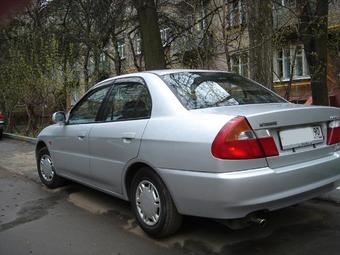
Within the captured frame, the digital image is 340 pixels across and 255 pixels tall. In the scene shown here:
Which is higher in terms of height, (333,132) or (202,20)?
(202,20)

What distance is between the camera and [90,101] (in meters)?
6.27

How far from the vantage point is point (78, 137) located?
6121mm

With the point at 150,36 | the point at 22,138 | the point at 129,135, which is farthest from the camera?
the point at 22,138

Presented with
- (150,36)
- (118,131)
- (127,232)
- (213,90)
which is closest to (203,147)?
(213,90)

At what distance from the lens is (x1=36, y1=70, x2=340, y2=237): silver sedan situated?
407 cm

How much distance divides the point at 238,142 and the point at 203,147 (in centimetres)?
28

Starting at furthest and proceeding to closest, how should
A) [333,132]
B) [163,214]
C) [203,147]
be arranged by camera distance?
[333,132] → [163,214] → [203,147]

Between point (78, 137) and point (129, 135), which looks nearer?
point (129, 135)

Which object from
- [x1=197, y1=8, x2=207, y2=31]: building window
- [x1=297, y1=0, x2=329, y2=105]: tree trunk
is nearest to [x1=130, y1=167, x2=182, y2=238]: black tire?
[x1=297, y1=0, x2=329, y2=105]: tree trunk

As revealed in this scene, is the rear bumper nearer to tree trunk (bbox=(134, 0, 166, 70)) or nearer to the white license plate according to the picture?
the white license plate

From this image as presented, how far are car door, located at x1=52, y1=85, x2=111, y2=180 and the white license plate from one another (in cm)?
236

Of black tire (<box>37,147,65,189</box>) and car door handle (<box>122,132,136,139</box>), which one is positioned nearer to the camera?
car door handle (<box>122,132,136,139</box>)

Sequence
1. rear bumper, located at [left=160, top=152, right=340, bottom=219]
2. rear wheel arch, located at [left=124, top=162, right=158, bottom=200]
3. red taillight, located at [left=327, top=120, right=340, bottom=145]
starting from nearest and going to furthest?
rear bumper, located at [left=160, top=152, right=340, bottom=219] → red taillight, located at [left=327, top=120, right=340, bottom=145] → rear wheel arch, located at [left=124, top=162, right=158, bottom=200]

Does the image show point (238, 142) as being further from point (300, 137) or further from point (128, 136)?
point (128, 136)
